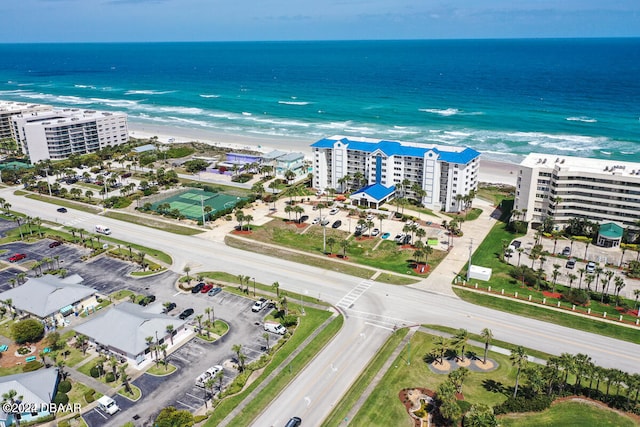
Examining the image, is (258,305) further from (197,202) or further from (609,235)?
(609,235)

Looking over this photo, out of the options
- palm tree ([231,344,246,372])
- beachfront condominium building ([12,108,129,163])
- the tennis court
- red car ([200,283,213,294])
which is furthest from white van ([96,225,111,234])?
beachfront condominium building ([12,108,129,163])

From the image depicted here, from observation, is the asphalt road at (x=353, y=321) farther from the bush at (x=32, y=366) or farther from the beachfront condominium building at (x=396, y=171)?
the beachfront condominium building at (x=396, y=171)

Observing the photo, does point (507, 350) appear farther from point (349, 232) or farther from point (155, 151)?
point (155, 151)

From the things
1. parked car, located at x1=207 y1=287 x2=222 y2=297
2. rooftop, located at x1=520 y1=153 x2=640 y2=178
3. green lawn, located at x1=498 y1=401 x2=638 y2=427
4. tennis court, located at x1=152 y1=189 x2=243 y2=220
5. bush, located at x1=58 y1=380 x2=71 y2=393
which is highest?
rooftop, located at x1=520 y1=153 x2=640 y2=178

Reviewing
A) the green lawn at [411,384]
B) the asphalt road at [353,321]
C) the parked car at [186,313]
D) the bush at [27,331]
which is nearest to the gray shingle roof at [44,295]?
the bush at [27,331]

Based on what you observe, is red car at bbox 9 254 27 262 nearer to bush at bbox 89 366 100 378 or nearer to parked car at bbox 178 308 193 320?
parked car at bbox 178 308 193 320

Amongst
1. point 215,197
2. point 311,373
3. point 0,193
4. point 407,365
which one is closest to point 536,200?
point 407,365

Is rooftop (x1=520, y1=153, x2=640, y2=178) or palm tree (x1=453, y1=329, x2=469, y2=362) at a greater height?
rooftop (x1=520, y1=153, x2=640, y2=178)
